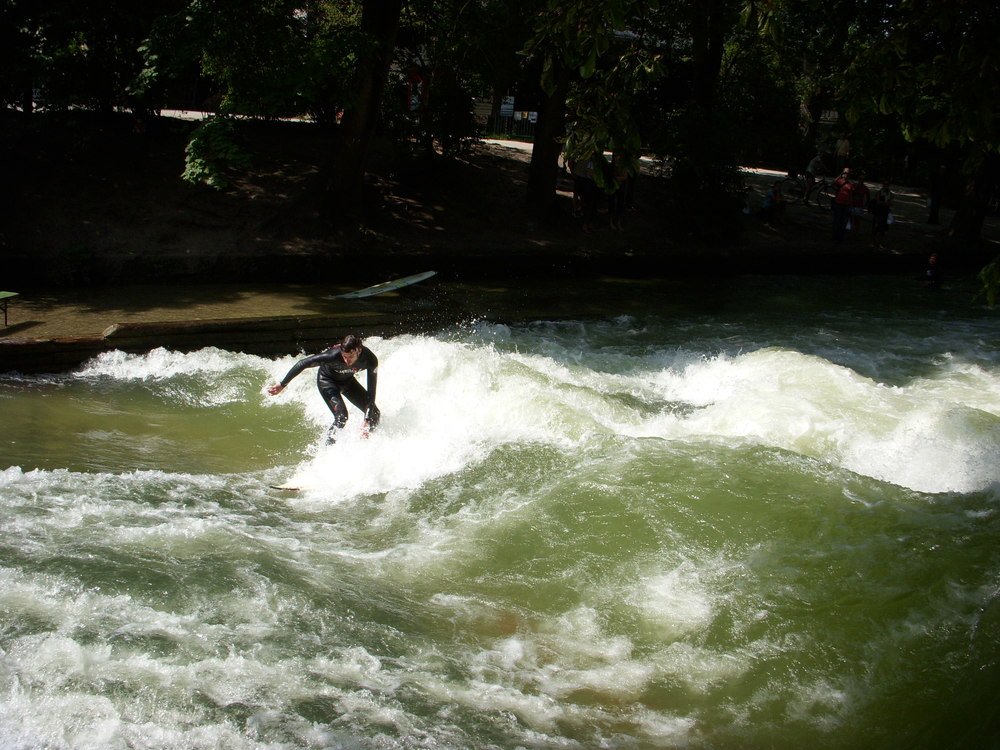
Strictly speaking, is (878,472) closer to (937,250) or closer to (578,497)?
(578,497)

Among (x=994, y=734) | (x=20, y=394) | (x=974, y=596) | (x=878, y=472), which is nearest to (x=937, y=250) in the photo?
(x=878, y=472)

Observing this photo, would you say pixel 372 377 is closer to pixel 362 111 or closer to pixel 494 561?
pixel 494 561

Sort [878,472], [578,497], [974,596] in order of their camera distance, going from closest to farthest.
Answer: [974,596]
[578,497]
[878,472]

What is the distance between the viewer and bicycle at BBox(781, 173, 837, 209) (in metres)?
22.3

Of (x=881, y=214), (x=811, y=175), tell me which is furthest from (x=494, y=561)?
(x=811, y=175)

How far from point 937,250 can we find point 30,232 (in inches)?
713

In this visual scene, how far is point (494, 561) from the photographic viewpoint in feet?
20.9

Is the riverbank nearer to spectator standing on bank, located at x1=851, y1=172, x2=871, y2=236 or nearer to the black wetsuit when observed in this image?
spectator standing on bank, located at x1=851, y1=172, x2=871, y2=236

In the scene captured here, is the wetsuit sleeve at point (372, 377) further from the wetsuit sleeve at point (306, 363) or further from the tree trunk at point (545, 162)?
the tree trunk at point (545, 162)

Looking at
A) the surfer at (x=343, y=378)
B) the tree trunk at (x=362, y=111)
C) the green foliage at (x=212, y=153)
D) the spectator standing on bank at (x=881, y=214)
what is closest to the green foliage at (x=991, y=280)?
the surfer at (x=343, y=378)

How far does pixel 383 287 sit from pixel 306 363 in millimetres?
5701

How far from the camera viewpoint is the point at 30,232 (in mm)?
13461

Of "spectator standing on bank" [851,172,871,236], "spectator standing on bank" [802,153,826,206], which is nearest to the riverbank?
"spectator standing on bank" [851,172,871,236]

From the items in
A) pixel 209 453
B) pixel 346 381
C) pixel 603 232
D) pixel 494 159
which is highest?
pixel 494 159
